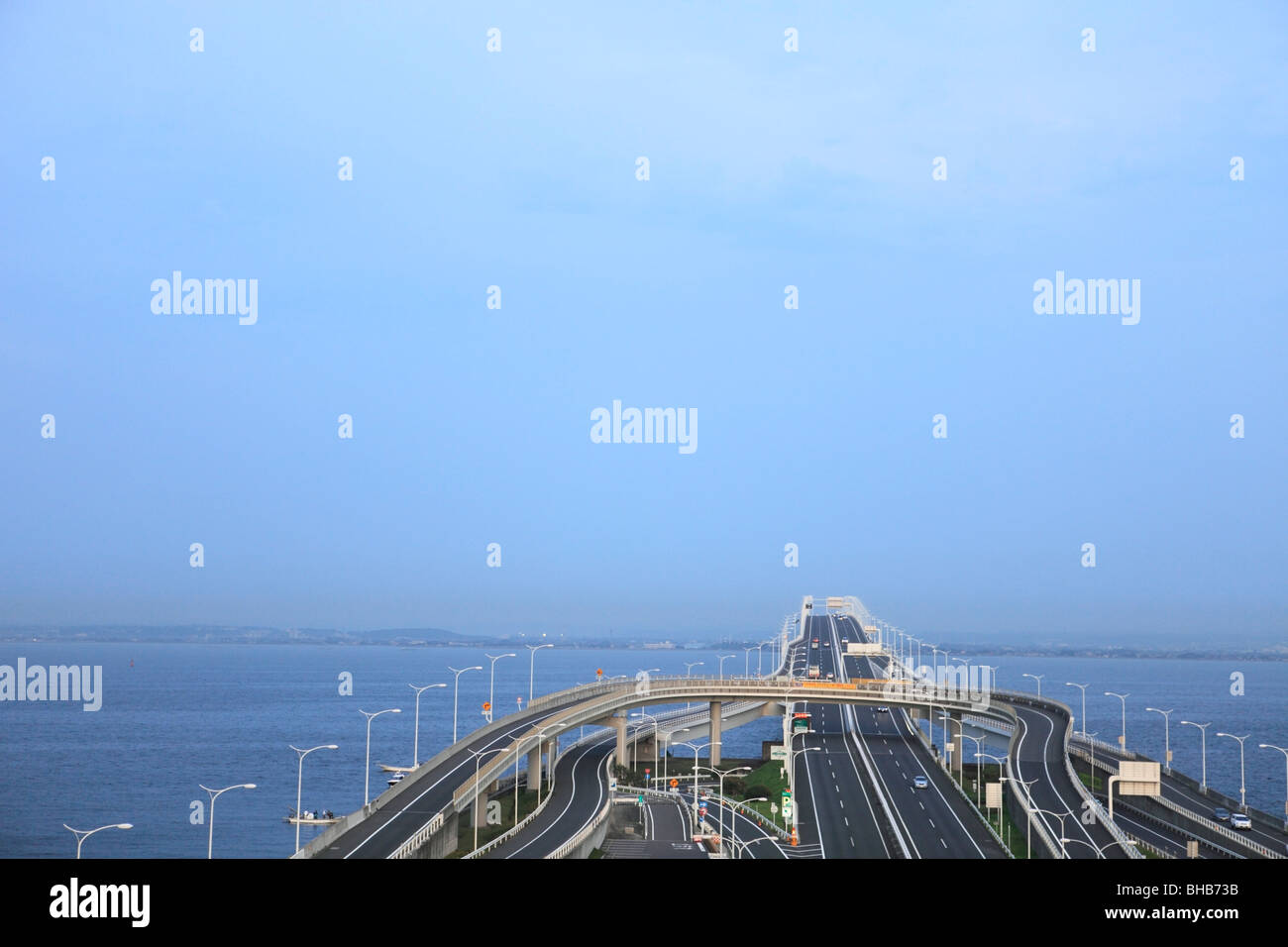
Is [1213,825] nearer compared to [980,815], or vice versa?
[1213,825]

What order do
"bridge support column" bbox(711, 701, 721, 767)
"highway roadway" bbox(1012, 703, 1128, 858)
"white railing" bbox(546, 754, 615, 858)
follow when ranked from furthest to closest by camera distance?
"bridge support column" bbox(711, 701, 721, 767)
"highway roadway" bbox(1012, 703, 1128, 858)
"white railing" bbox(546, 754, 615, 858)

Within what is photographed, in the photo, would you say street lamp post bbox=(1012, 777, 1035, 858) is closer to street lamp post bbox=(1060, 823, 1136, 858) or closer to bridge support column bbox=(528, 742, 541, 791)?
street lamp post bbox=(1060, 823, 1136, 858)

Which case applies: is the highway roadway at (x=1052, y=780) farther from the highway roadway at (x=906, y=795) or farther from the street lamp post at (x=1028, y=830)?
the highway roadway at (x=906, y=795)

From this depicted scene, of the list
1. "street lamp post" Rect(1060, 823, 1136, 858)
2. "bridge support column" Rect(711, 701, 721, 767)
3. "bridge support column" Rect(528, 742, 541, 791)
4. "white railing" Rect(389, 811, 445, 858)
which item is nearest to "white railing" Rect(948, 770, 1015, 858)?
"street lamp post" Rect(1060, 823, 1136, 858)

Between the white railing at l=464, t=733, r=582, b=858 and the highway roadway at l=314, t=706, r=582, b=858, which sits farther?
the white railing at l=464, t=733, r=582, b=858

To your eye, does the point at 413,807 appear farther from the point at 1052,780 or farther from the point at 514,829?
the point at 1052,780

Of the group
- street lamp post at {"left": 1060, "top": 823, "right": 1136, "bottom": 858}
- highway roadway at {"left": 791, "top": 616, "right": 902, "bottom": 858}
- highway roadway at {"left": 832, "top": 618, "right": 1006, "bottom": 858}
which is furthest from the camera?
highway roadway at {"left": 791, "top": 616, "right": 902, "bottom": 858}

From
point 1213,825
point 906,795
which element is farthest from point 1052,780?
point 906,795

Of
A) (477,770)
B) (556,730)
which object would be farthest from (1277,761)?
(477,770)
